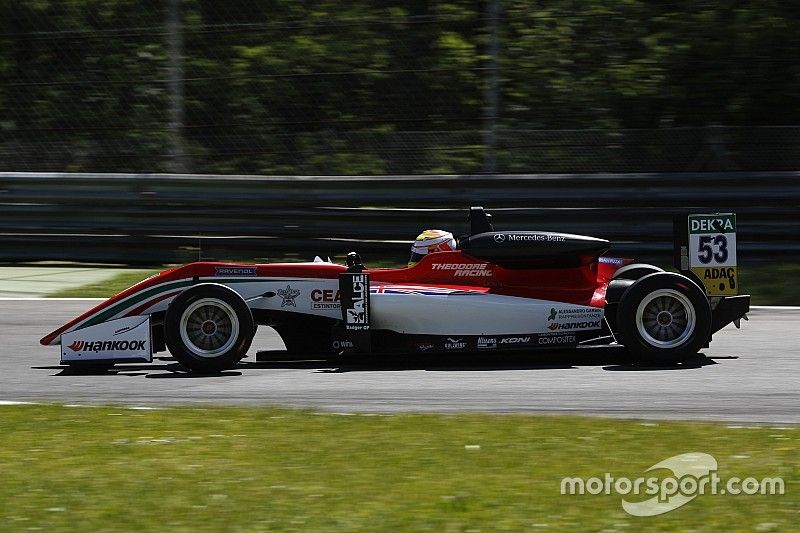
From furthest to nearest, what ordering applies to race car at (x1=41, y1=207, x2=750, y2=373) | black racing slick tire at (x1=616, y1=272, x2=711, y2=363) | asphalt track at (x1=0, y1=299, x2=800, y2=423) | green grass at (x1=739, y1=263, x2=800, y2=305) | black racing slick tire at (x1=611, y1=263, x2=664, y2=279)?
green grass at (x1=739, y1=263, x2=800, y2=305) → black racing slick tire at (x1=611, y1=263, x2=664, y2=279) → race car at (x1=41, y1=207, x2=750, y2=373) → black racing slick tire at (x1=616, y1=272, x2=711, y2=363) → asphalt track at (x1=0, y1=299, x2=800, y2=423)

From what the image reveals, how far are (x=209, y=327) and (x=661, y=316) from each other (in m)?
3.02

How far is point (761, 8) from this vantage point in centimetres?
1465

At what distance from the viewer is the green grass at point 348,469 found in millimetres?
4711

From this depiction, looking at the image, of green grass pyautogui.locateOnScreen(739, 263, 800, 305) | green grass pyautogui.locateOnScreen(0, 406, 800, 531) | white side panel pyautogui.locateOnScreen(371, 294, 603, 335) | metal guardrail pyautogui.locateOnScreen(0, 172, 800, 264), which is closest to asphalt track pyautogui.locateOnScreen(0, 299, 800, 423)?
white side panel pyautogui.locateOnScreen(371, 294, 603, 335)

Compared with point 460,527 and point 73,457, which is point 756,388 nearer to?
point 460,527

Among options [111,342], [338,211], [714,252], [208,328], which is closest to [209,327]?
[208,328]

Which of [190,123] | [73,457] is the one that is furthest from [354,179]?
[73,457]

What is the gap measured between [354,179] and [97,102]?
3.76m

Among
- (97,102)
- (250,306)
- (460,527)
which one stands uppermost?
(97,102)

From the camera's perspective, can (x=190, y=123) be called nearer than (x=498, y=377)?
No

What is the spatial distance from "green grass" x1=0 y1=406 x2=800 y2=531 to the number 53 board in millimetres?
2323

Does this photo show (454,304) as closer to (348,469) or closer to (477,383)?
(477,383)

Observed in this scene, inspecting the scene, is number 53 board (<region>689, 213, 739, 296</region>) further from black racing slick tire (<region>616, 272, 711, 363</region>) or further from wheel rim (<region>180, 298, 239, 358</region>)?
wheel rim (<region>180, 298, 239, 358</region>)

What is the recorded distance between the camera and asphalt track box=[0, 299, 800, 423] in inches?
275
